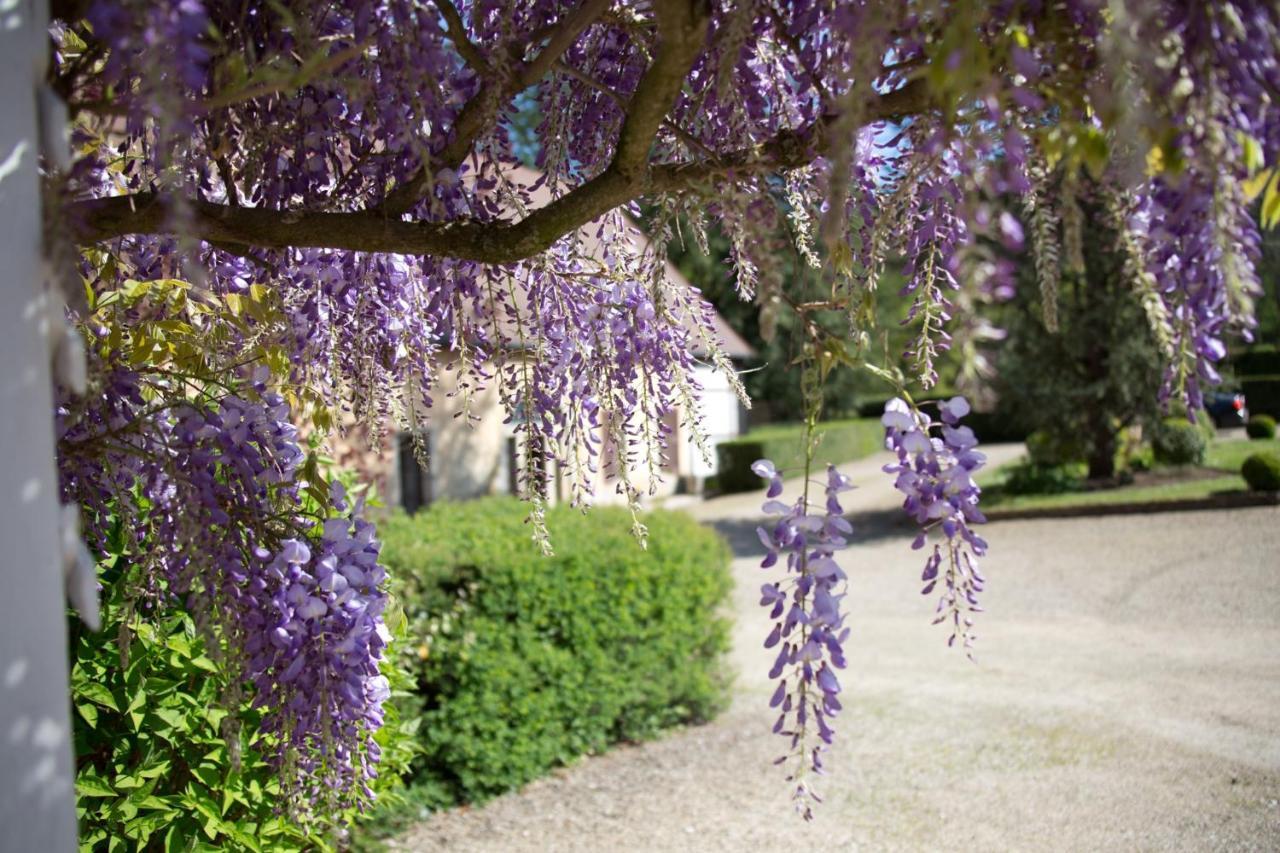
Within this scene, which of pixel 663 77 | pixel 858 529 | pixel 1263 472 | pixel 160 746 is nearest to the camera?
pixel 663 77

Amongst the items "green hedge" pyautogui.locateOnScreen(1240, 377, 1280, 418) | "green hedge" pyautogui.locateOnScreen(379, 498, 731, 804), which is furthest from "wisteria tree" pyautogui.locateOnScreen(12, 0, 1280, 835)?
"green hedge" pyautogui.locateOnScreen(1240, 377, 1280, 418)

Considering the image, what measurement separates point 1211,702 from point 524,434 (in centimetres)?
511

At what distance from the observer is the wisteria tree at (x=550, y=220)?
1.28 m

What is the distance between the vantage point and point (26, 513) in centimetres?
119

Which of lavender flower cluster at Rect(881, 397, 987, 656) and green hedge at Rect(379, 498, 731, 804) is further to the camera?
green hedge at Rect(379, 498, 731, 804)

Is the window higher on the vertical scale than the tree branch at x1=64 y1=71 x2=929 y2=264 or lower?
lower

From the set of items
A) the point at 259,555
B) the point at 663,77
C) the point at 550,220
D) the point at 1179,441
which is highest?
the point at 663,77

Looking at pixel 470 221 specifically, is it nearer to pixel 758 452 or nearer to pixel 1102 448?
pixel 1102 448

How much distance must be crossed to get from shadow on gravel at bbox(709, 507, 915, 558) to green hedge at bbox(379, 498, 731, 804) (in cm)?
592

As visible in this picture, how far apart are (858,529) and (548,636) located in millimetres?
8840

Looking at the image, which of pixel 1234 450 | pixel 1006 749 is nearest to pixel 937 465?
pixel 1006 749

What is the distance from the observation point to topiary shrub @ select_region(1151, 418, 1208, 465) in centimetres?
1359

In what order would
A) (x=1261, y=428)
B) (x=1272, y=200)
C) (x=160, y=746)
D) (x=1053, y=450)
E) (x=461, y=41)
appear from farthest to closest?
(x=1261, y=428) → (x=1053, y=450) → (x=160, y=746) → (x=461, y=41) → (x=1272, y=200)

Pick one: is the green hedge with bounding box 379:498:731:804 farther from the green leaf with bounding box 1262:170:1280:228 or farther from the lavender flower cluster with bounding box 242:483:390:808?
the green leaf with bounding box 1262:170:1280:228
